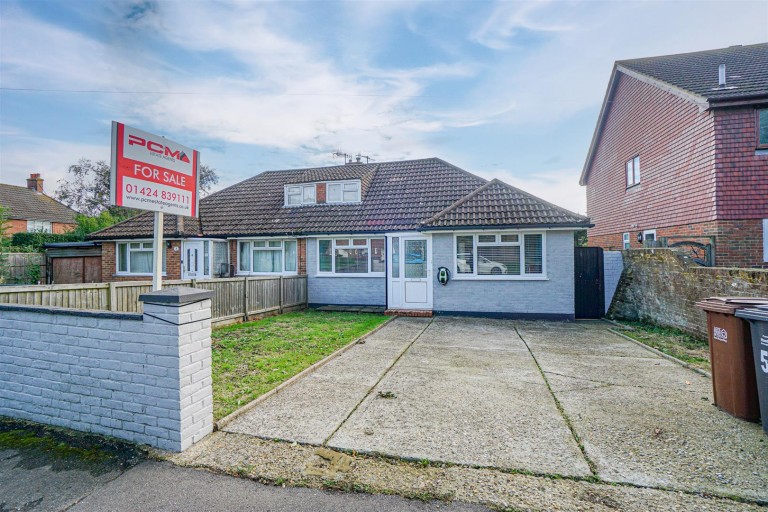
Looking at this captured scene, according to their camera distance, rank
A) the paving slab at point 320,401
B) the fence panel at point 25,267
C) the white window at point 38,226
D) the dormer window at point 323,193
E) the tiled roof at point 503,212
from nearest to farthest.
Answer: the paving slab at point 320,401, the tiled roof at point 503,212, the dormer window at point 323,193, the fence panel at point 25,267, the white window at point 38,226

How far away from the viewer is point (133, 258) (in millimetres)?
15844

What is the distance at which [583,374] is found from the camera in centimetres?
552

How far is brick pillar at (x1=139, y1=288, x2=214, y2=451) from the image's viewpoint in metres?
3.21

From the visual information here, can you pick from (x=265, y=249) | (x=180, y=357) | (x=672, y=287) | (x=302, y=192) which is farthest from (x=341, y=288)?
(x=180, y=357)

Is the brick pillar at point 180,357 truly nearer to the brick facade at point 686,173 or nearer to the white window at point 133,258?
the brick facade at point 686,173

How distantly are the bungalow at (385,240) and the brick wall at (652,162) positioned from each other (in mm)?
3862

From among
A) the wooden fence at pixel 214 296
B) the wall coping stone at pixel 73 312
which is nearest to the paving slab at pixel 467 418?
the wall coping stone at pixel 73 312

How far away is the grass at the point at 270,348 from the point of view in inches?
189

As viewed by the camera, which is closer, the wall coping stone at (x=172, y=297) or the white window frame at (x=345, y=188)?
the wall coping stone at (x=172, y=297)

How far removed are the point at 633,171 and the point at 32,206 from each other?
49.2 metres

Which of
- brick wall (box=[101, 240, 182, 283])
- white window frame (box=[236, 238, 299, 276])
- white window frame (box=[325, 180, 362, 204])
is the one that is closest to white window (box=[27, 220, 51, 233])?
brick wall (box=[101, 240, 182, 283])

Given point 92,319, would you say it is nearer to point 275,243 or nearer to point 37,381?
point 37,381

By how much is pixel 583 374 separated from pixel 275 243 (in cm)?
1166

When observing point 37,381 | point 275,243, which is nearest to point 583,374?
point 37,381
